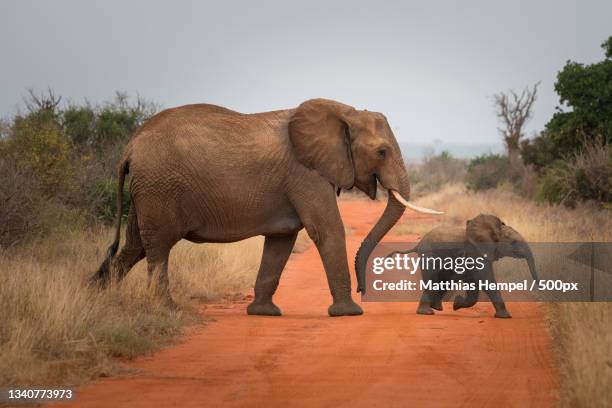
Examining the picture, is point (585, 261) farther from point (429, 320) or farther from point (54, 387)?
point (54, 387)

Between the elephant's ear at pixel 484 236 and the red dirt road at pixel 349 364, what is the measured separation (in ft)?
2.55

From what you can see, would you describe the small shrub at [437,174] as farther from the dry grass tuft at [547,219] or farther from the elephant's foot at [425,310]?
the elephant's foot at [425,310]

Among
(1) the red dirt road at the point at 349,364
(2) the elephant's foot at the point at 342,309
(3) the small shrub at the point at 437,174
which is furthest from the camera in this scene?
(3) the small shrub at the point at 437,174

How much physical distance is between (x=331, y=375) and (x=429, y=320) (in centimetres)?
355

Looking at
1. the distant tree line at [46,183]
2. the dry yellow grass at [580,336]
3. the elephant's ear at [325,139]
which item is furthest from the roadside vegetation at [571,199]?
the distant tree line at [46,183]

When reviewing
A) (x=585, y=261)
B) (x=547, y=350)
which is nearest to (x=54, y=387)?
(x=547, y=350)

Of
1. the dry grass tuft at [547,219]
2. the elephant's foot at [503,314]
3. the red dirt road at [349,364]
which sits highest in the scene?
the dry grass tuft at [547,219]

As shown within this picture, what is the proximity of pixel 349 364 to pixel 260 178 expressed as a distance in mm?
3751

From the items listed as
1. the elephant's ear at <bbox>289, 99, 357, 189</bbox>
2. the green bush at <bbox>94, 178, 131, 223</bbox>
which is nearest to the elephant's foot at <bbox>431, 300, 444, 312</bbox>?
the elephant's ear at <bbox>289, 99, 357, 189</bbox>

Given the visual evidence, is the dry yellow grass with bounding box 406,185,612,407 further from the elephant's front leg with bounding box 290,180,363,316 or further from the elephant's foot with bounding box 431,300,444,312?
the elephant's front leg with bounding box 290,180,363,316

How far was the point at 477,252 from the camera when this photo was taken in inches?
464

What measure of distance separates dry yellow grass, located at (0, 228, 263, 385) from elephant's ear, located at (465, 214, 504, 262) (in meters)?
3.44

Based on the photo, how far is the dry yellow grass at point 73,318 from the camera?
7.75 meters

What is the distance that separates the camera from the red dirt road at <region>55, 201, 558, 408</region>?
7.02 m
